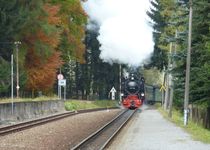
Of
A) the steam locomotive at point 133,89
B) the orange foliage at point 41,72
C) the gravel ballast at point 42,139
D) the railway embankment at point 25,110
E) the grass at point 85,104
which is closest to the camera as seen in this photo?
the gravel ballast at point 42,139

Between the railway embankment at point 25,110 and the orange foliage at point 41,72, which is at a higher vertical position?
the orange foliage at point 41,72

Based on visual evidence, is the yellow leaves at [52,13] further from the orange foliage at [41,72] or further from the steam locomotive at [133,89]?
the steam locomotive at [133,89]

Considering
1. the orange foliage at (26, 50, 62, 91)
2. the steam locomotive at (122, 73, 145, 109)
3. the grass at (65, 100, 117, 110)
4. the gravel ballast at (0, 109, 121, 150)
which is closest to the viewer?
the gravel ballast at (0, 109, 121, 150)

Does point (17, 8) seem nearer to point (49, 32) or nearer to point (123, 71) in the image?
point (49, 32)

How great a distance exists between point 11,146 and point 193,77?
15543mm

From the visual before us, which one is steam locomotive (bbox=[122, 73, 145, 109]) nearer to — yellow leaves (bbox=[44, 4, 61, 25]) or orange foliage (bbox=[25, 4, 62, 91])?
orange foliage (bbox=[25, 4, 62, 91])

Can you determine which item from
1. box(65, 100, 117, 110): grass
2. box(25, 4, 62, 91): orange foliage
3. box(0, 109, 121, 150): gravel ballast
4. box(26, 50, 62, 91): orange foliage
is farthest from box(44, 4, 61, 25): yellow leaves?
box(0, 109, 121, 150): gravel ballast

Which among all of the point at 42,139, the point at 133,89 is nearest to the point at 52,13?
the point at 133,89

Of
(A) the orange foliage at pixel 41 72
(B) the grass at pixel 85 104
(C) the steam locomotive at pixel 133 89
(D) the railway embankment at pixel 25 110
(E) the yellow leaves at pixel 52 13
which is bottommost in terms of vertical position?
(B) the grass at pixel 85 104

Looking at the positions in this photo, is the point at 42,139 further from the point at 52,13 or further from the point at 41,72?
the point at 52,13

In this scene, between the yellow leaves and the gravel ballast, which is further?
the yellow leaves

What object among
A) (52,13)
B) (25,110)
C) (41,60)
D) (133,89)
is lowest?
(25,110)

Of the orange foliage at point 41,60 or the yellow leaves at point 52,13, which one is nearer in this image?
the orange foliage at point 41,60

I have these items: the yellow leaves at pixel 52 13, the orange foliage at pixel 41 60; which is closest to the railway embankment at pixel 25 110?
the orange foliage at pixel 41 60
